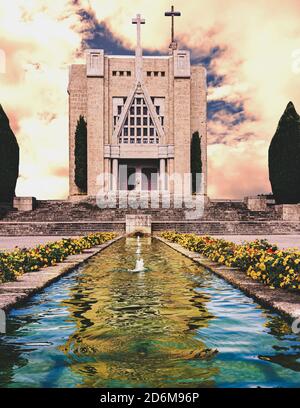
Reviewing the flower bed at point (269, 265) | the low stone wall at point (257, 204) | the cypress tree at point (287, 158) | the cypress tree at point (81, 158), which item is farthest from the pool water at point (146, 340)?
the cypress tree at point (81, 158)

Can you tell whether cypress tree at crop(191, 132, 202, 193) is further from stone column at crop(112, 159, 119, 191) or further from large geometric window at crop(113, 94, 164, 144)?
stone column at crop(112, 159, 119, 191)

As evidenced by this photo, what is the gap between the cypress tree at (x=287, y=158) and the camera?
29.7 meters

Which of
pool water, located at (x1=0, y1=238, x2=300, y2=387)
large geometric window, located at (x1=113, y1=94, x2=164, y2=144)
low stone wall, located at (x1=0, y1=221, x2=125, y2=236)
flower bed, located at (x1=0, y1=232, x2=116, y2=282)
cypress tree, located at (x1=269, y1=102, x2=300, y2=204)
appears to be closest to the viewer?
pool water, located at (x1=0, y1=238, x2=300, y2=387)

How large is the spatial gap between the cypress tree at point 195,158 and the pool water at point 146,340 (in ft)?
116

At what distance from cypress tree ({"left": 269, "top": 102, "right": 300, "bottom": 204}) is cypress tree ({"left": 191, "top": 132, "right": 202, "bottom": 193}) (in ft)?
36.3

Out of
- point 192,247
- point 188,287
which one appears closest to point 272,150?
point 192,247

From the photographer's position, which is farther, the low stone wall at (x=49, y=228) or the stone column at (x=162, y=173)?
the stone column at (x=162, y=173)

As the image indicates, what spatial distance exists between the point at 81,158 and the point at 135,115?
630cm

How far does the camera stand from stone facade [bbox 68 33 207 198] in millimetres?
40562

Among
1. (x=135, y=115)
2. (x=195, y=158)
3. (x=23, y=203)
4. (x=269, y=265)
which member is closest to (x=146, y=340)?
(x=269, y=265)

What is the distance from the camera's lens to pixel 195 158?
4141cm

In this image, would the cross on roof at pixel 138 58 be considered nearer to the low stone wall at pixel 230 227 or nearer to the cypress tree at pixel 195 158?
the cypress tree at pixel 195 158

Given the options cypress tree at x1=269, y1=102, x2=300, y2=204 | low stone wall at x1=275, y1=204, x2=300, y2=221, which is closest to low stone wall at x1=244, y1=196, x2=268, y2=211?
cypress tree at x1=269, y1=102, x2=300, y2=204

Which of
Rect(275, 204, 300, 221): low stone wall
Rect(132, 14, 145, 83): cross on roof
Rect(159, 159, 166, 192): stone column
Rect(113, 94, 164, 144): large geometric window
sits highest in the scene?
Rect(132, 14, 145, 83): cross on roof
